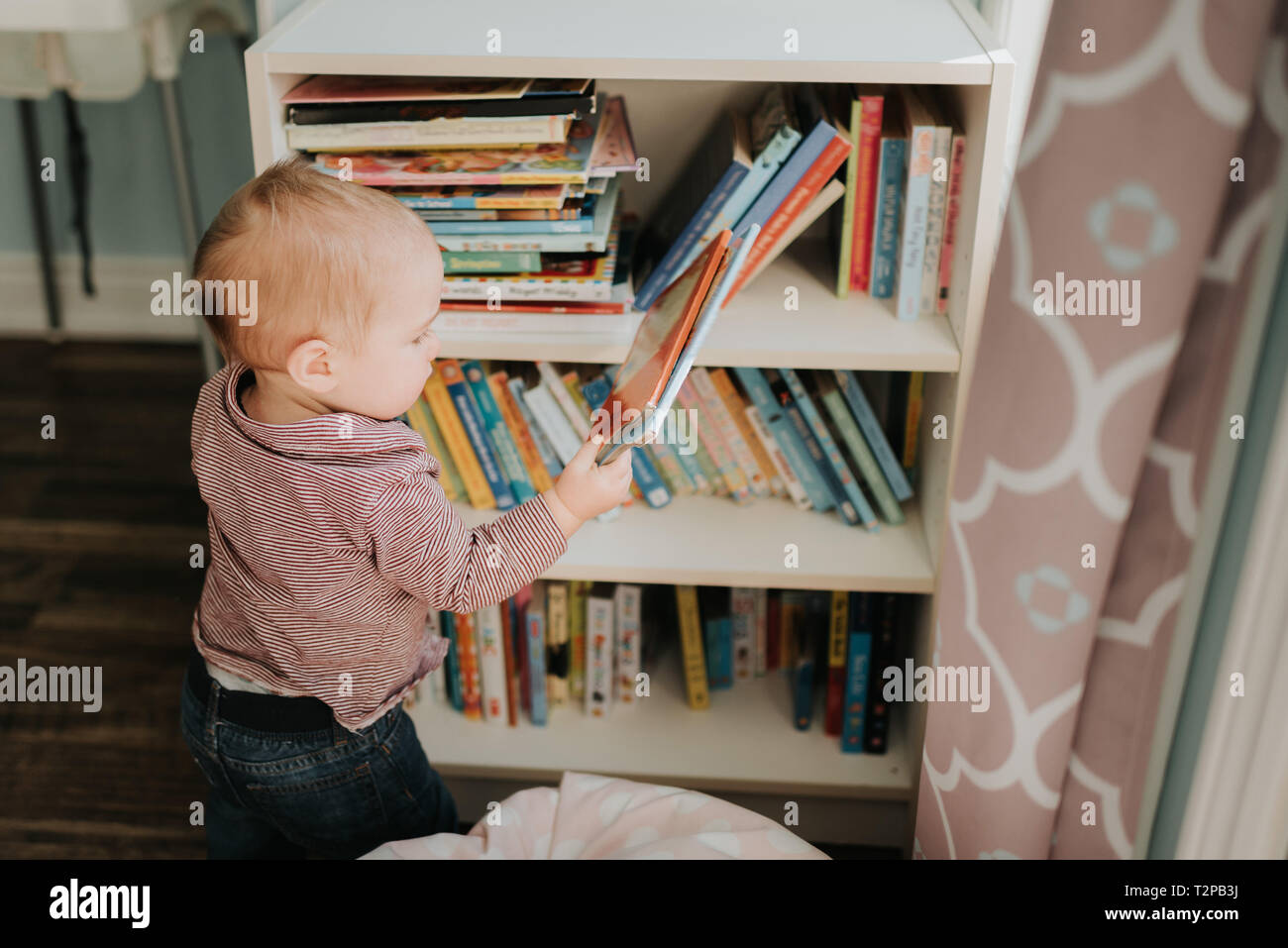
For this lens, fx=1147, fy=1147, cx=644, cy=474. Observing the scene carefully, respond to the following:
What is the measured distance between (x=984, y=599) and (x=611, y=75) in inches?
22.7

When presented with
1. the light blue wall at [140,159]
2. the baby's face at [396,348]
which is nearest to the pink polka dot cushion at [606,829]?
the baby's face at [396,348]

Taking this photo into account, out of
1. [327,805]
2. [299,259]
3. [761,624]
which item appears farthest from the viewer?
[761,624]

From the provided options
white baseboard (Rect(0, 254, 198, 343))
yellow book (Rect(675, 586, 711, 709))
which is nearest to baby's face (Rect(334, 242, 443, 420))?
Result: yellow book (Rect(675, 586, 711, 709))

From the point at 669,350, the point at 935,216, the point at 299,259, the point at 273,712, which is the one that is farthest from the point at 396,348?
the point at 935,216

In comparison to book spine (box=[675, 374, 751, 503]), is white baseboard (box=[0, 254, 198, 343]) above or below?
below

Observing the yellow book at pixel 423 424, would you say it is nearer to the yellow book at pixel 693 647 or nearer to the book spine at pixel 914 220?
the yellow book at pixel 693 647

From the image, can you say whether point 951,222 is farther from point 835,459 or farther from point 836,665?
point 836,665

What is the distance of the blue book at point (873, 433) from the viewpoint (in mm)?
1278

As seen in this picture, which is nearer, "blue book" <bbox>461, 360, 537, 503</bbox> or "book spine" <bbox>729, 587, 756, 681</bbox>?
"blue book" <bbox>461, 360, 537, 503</bbox>

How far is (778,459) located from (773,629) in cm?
29

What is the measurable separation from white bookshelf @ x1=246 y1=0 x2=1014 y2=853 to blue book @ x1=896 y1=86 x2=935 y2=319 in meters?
0.03

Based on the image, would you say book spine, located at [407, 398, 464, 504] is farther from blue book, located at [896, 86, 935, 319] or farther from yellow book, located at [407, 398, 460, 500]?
blue book, located at [896, 86, 935, 319]

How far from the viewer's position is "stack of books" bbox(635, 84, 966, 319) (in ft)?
3.69

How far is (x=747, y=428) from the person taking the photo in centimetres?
133
